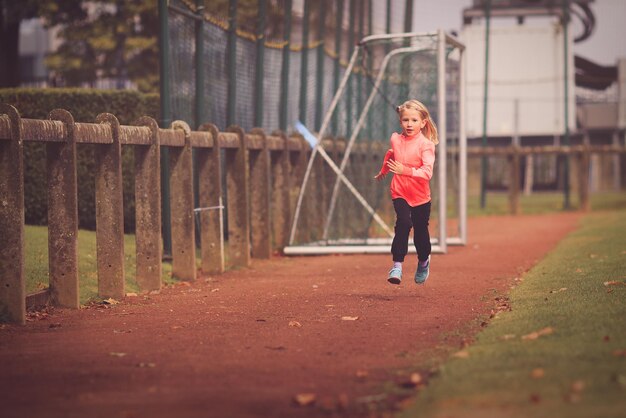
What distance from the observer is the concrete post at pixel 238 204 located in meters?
14.8

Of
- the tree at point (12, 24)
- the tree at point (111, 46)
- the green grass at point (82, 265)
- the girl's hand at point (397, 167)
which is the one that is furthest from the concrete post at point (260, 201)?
the tree at point (111, 46)

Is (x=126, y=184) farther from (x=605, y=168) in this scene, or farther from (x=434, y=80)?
(x=605, y=168)

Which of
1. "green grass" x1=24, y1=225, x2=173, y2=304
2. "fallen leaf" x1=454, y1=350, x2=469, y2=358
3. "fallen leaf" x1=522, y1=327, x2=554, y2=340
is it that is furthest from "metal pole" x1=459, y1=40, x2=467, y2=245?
"fallen leaf" x1=454, y1=350, x2=469, y2=358

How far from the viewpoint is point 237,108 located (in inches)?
666

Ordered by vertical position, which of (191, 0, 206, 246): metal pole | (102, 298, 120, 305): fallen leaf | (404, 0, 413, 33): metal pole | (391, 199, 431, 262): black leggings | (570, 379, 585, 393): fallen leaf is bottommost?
(102, 298, 120, 305): fallen leaf

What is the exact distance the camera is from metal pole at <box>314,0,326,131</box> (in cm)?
2084

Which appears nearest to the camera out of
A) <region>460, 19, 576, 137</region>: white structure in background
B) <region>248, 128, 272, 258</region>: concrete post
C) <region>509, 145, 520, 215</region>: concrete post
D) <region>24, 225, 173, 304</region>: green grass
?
<region>24, 225, 173, 304</region>: green grass

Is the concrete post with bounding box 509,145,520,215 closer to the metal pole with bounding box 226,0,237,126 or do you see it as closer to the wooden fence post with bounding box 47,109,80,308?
the metal pole with bounding box 226,0,237,126

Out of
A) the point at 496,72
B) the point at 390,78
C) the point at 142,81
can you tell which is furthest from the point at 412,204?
the point at 496,72

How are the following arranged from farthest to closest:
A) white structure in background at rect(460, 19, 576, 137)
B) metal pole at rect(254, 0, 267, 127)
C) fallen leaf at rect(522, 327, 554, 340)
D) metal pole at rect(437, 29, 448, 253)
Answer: white structure in background at rect(460, 19, 576, 137) < metal pole at rect(254, 0, 267, 127) < metal pole at rect(437, 29, 448, 253) < fallen leaf at rect(522, 327, 554, 340)

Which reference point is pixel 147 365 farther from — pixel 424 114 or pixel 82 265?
pixel 82 265

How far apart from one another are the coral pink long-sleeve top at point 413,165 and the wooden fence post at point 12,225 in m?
3.09

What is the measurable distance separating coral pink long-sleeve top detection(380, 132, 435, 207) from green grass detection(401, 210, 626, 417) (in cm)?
122

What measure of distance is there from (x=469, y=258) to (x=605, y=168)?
3635cm
